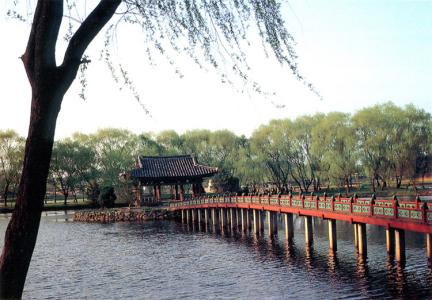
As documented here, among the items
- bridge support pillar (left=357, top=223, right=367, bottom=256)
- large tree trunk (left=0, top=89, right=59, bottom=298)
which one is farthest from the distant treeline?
large tree trunk (left=0, top=89, right=59, bottom=298)

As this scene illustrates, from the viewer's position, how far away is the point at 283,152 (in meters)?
76.5

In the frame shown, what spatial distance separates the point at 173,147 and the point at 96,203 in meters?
25.9

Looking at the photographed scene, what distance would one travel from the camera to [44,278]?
24375mm

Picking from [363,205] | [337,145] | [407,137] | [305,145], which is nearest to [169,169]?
[305,145]

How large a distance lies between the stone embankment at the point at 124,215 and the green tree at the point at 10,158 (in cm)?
1807

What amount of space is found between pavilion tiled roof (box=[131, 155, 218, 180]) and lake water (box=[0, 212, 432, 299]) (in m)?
23.5

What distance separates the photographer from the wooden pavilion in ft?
205

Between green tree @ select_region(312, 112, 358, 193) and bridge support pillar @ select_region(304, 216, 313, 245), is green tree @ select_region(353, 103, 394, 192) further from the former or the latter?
bridge support pillar @ select_region(304, 216, 313, 245)

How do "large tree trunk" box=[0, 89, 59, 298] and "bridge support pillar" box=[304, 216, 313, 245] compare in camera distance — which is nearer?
"large tree trunk" box=[0, 89, 59, 298]

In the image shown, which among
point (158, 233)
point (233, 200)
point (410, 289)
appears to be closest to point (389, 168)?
point (233, 200)

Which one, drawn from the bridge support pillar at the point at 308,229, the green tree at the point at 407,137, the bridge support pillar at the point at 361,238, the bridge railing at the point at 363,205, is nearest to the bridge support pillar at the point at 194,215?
the bridge railing at the point at 363,205

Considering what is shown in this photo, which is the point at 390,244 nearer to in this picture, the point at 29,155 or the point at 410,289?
the point at 410,289

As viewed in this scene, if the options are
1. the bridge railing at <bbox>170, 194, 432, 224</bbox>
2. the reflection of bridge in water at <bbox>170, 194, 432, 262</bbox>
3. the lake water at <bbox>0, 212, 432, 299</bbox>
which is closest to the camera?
the lake water at <bbox>0, 212, 432, 299</bbox>

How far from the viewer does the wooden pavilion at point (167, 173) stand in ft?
205
